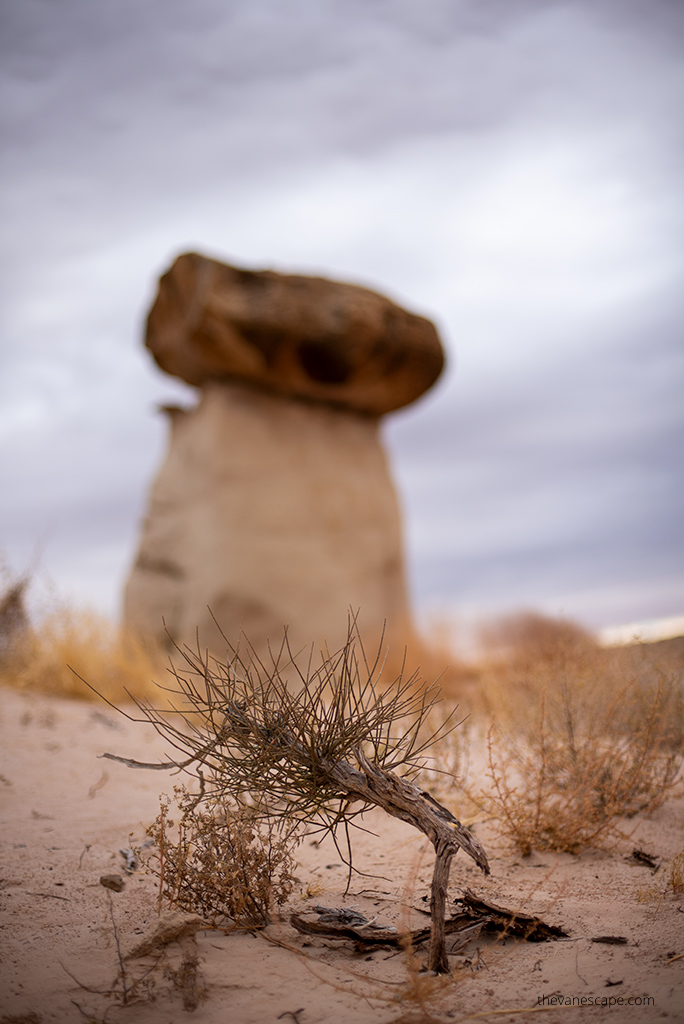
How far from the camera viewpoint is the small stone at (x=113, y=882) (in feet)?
7.64

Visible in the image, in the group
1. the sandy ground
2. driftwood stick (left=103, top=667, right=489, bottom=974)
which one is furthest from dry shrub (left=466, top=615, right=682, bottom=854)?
driftwood stick (left=103, top=667, right=489, bottom=974)

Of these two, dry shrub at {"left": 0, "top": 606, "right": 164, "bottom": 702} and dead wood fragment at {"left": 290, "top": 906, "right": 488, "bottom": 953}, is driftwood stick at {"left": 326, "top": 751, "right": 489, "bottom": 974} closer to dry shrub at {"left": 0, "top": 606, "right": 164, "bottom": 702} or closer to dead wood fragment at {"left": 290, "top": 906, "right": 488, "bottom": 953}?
dead wood fragment at {"left": 290, "top": 906, "right": 488, "bottom": 953}

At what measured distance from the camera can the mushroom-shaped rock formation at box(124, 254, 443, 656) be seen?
783 centimetres

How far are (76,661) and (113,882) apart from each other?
12.8 ft

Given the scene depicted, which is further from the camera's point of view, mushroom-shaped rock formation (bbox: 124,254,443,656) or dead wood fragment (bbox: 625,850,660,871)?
mushroom-shaped rock formation (bbox: 124,254,443,656)

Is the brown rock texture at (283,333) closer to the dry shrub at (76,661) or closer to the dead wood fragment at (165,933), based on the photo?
the dry shrub at (76,661)

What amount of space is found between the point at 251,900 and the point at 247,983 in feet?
1.02

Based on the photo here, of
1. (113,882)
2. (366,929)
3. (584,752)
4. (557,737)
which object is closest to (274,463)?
(557,737)

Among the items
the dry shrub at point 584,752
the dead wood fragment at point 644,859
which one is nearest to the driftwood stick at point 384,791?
the dry shrub at point 584,752

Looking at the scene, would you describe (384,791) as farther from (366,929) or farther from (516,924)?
(516,924)

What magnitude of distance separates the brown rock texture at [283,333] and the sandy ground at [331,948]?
5779 mm

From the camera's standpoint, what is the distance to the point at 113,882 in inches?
92.0

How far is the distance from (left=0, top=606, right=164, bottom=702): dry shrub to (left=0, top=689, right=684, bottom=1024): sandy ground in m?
2.76

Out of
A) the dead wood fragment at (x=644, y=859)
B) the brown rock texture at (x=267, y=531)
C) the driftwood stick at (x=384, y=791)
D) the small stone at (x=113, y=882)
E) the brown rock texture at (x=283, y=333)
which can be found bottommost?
the dead wood fragment at (x=644, y=859)
